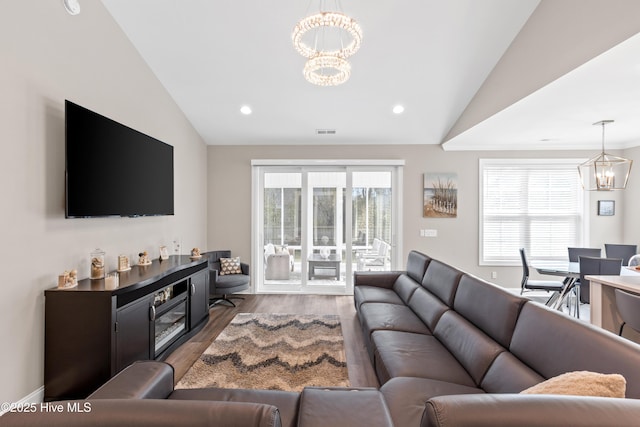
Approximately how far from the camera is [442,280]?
2.90m

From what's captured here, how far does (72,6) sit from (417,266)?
4284mm

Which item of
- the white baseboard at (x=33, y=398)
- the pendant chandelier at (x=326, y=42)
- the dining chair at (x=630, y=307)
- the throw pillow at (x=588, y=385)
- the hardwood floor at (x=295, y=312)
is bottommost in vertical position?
the hardwood floor at (x=295, y=312)

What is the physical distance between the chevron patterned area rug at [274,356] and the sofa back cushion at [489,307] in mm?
1189

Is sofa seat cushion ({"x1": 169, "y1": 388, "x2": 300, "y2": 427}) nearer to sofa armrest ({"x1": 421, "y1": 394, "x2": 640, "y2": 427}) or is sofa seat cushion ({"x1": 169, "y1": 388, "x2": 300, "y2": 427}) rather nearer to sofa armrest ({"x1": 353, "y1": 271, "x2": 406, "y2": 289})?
sofa armrest ({"x1": 421, "y1": 394, "x2": 640, "y2": 427})

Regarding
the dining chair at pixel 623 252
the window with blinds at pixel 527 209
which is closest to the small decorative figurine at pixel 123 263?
the window with blinds at pixel 527 209

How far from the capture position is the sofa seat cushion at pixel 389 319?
8.46 ft

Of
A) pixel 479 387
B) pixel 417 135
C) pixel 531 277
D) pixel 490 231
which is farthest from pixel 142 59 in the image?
pixel 531 277

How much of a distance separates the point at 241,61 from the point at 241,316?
10.9 ft

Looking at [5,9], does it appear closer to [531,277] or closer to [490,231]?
[490,231]

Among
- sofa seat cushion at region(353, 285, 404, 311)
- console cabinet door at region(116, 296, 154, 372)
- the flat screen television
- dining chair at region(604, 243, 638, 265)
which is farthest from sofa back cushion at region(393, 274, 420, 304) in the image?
dining chair at region(604, 243, 638, 265)

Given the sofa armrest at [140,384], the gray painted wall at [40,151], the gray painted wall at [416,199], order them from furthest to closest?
the gray painted wall at [416,199], the gray painted wall at [40,151], the sofa armrest at [140,384]

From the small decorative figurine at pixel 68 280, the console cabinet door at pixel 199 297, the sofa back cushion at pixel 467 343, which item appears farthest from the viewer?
the console cabinet door at pixel 199 297

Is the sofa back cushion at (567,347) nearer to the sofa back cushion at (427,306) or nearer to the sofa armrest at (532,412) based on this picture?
the sofa armrest at (532,412)

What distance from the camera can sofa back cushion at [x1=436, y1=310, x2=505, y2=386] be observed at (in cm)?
179
